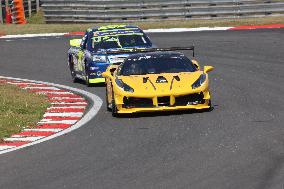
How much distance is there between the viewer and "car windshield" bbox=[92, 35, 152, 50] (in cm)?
2186

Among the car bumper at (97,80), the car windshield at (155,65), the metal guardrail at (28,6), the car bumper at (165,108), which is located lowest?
the metal guardrail at (28,6)

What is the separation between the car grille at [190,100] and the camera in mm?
15500

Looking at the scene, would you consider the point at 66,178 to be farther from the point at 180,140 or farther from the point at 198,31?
the point at 198,31

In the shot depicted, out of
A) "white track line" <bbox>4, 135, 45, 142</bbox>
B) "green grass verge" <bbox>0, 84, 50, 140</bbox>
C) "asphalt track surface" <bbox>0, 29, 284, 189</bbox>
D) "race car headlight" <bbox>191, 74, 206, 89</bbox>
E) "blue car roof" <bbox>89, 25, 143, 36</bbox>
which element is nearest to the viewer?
"asphalt track surface" <bbox>0, 29, 284, 189</bbox>

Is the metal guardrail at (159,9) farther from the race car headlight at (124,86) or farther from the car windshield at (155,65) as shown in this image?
the race car headlight at (124,86)

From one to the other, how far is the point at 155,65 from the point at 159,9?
2354 centimetres

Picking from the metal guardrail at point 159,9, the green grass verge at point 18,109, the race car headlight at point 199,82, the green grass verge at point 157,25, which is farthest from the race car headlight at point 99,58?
the metal guardrail at point 159,9

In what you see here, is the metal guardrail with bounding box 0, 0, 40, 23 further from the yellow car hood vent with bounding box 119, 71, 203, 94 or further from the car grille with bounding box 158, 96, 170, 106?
the car grille with bounding box 158, 96, 170, 106

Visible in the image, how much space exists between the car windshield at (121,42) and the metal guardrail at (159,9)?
16.4m

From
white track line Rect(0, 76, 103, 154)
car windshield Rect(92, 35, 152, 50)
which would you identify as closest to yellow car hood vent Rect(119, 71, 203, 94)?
white track line Rect(0, 76, 103, 154)

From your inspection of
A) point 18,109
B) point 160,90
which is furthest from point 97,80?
point 160,90

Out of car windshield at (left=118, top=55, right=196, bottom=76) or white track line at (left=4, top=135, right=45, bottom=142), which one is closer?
white track line at (left=4, top=135, right=45, bottom=142)

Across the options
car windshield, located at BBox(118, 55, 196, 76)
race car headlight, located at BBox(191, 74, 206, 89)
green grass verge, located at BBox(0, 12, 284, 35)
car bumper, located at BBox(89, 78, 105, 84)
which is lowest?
green grass verge, located at BBox(0, 12, 284, 35)

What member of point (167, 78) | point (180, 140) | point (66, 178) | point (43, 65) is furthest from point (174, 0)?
point (66, 178)
